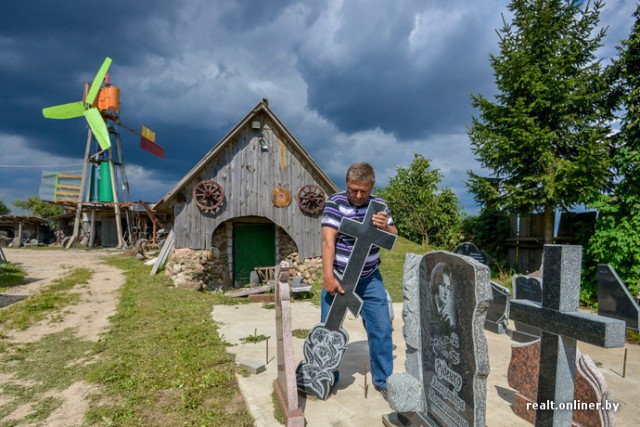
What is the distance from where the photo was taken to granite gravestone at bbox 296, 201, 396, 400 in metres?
3.12

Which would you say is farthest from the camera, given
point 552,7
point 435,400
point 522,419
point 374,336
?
point 552,7

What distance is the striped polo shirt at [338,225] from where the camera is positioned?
3.24 meters

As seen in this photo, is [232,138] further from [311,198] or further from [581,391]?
[581,391]

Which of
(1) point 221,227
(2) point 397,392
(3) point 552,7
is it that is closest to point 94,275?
(1) point 221,227

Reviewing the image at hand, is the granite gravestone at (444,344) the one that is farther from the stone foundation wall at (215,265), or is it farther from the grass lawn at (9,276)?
the grass lawn at (9,276)

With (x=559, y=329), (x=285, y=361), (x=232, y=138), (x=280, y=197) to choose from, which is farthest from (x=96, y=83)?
(x=559, y=329)

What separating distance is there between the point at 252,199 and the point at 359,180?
24.1ft

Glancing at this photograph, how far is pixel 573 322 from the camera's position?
220cm

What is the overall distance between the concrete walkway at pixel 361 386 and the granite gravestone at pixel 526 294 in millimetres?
305

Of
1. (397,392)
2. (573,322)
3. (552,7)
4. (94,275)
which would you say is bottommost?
(94,275)

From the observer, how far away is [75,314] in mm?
6887

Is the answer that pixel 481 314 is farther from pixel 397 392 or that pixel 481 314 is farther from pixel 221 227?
pixel 221 227

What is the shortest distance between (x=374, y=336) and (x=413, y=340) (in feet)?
2.00

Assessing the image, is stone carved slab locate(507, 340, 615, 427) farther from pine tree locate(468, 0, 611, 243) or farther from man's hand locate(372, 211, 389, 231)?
pine tree locate(468, 0, 611, 243)
